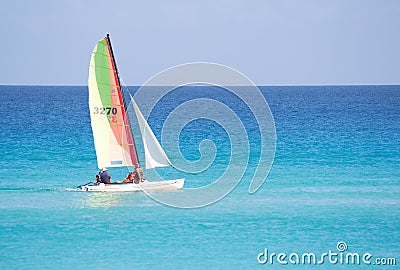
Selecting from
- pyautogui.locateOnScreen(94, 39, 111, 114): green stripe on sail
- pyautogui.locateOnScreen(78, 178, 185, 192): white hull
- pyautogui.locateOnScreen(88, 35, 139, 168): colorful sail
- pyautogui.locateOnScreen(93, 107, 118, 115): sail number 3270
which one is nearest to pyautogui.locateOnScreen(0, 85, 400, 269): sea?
pyautogui.locateOnScreen(78, 178, 185, 192): white hull

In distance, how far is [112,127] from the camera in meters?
33.2

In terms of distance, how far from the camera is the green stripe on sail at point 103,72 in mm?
31938

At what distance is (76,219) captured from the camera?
28203mm

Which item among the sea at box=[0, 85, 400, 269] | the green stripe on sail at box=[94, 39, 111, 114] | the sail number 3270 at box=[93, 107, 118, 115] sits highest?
the green stripe on sail at box=[94, 39, 111, 114]

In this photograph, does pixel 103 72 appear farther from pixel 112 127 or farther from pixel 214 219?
pixel 214 219

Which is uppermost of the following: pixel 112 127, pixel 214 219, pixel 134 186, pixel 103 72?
pixel 103 72

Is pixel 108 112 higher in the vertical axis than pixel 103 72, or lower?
lower

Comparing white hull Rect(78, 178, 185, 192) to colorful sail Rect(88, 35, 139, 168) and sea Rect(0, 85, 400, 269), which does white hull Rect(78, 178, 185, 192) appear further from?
colorful sail Rect(88, 35, 139, 168)

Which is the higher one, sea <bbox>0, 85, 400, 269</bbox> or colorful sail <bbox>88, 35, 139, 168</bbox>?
colorful sail <bbox>88, 35, 139, 168</bbox>

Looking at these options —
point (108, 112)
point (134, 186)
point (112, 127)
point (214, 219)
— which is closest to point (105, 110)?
point (108, 112)

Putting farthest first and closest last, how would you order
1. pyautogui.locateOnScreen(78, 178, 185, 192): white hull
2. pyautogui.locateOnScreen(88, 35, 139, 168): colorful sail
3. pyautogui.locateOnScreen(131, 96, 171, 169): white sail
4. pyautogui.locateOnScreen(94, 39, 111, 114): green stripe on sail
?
pyautogui.locateOnScreen(131, 96, 171, 169): white sail, pyautogui.locateOnScreen(78, 178, 185, 192): white hull, pyautogui.locateOnScreen(88, 35, 139, 168): colorful sail, pyautogui.locateOnScreen(94, 39, 111, 114): green stripe on sail

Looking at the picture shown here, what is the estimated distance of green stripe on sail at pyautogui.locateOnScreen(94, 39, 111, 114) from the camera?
31938mm

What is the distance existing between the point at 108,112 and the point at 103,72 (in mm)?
1876

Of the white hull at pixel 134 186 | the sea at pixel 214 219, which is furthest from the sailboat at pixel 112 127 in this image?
the sea at pixel 214 219
